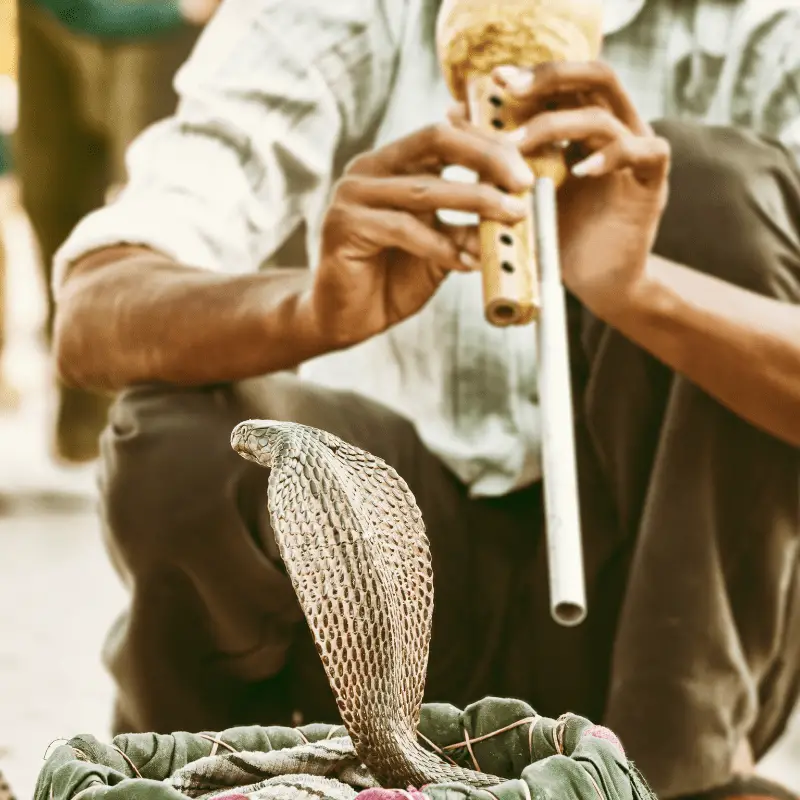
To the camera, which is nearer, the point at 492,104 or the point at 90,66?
the point at 492,104

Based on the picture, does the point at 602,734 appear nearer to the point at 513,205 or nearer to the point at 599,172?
the point at 513,205

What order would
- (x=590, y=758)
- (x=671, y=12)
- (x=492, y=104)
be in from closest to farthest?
(x=590, y=758)
(x=492, y=104)
(x=671, y=12)

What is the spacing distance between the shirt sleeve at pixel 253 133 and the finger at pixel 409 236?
0.37m

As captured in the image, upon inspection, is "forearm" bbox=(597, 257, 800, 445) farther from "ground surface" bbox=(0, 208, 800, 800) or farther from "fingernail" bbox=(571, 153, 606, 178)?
"ground surface" bbox=(0, 208, 800, 800)

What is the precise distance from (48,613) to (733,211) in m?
1.44

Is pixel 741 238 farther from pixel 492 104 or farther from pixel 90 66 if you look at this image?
pixel 90 66

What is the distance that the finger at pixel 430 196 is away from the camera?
1.08 meters

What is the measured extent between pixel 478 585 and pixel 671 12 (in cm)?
76

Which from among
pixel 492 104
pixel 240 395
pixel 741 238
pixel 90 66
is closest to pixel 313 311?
pixel 240 395

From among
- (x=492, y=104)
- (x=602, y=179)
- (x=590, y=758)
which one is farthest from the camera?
(x=602, y=179)

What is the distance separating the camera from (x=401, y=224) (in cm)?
120

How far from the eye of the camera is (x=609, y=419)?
4.55 ft

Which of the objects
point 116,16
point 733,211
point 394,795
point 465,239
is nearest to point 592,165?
point 465,239

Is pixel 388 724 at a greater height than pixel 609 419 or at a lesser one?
greater
